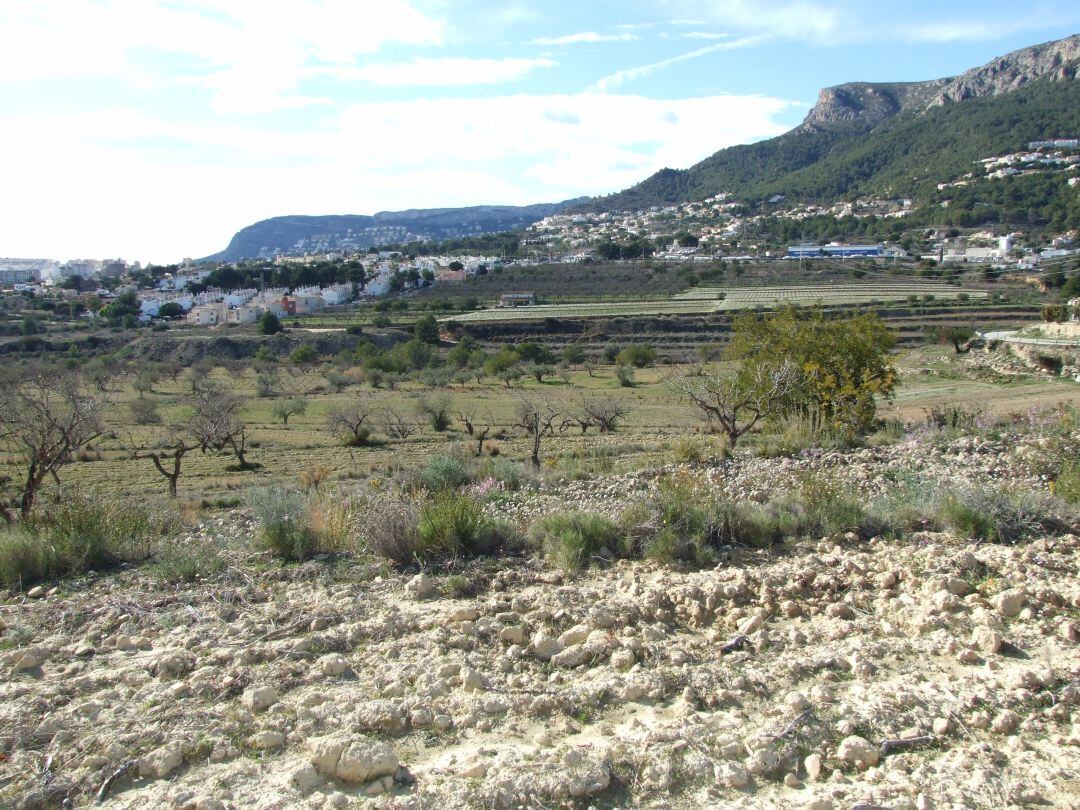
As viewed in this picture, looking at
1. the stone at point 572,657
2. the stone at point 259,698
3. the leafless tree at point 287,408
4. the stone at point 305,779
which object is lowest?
the leafless tree at point 287,408

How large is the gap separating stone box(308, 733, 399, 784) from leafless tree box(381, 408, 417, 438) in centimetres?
3199

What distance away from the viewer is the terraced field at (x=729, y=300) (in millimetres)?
74250

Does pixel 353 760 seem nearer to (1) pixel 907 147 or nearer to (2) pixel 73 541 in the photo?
(2) pixel 73 541

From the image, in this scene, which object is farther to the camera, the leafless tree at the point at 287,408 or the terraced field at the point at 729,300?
the terraced field at the point at 729,300

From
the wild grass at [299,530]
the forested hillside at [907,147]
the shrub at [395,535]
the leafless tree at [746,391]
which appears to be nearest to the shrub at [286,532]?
the wild grass at [299,530]

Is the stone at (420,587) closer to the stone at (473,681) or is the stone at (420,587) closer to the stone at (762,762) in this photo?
the stone at (473,681)

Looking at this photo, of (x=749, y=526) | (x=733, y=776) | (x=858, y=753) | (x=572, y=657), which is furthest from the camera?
(x=749, y=526)

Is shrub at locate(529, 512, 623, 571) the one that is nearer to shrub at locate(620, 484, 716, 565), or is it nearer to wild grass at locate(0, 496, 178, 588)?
shrub at locate(620, 484, 716, 565)

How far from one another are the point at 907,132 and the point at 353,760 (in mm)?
162339

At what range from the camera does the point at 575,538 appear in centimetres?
611

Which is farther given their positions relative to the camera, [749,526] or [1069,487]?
[1069,487]

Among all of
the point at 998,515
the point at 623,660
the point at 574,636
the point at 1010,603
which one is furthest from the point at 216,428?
the point at 1010,603

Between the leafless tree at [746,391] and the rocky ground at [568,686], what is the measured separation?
8.14 metres

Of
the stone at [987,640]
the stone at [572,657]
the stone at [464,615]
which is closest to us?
the stone at [987,640]
